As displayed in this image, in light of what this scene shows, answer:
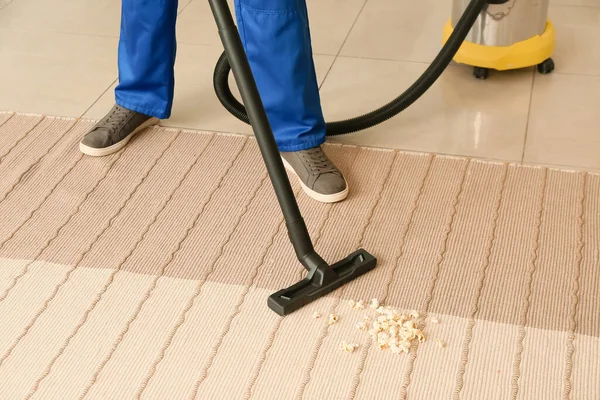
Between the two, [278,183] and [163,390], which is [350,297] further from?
[163,390]

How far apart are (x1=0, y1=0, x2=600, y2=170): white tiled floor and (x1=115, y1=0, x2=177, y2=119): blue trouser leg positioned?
12cm

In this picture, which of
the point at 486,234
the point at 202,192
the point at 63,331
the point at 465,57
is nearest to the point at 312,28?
the point at 465,57

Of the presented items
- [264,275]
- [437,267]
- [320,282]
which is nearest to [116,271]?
[264,275]

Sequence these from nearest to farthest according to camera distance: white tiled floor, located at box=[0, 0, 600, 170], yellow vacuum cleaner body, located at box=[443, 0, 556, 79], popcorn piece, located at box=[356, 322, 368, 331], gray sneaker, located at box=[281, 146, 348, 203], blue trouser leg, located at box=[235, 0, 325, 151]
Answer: popcorn piece, located at box=[356, 322, 368, 331] → blue trouser leg, located at box=[235, 0, 325, 151] → gray sneaker, located at box=[281, 146, 348, 203] → white tiled floor, located at box=[0, 0, 600, 170] → yellow vacuum cleaner body, located at box=[443, 0, 556, 79]

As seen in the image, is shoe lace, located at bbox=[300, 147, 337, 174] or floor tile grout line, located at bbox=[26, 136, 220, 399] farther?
shoe lace, located at bbox=[300, 147, 337, 174]

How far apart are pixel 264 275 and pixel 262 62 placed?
18.4 inches

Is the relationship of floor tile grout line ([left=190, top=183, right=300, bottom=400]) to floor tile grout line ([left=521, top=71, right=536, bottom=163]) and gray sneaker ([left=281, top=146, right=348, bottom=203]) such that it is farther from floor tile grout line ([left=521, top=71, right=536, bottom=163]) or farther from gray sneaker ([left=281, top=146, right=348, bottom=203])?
floor tile grout line ([left=521, top=71, right=536, bottom=163])

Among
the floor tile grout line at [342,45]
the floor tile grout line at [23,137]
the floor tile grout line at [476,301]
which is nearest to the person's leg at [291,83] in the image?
the floor tile grout line at [476,301]

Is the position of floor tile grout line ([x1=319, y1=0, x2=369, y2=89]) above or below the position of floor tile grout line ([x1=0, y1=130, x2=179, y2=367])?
below

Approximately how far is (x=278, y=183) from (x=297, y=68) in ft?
1.26

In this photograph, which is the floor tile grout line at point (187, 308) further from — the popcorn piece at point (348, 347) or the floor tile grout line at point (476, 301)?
the floor tile grout line at point (476, 301)

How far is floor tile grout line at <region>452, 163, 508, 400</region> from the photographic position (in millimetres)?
1372

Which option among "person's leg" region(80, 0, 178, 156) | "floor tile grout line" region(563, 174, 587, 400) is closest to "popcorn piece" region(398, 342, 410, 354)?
"floor tile grout line" region(563, 174, 587, 400)

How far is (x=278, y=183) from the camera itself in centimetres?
149
